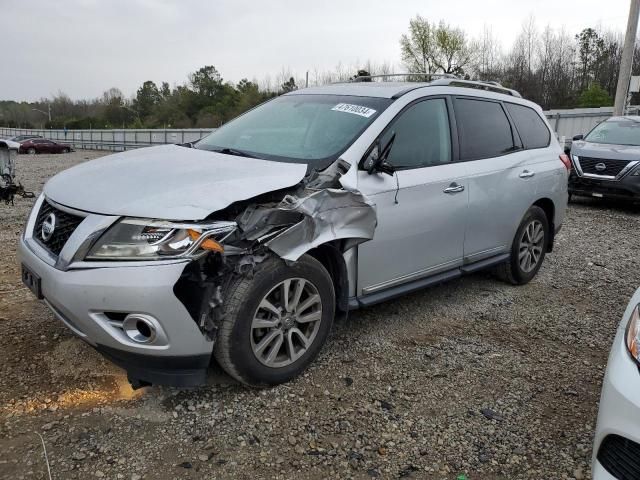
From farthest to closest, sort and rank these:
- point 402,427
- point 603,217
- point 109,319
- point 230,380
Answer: point 603,217, point 230,380, point 402,427, point 109,319

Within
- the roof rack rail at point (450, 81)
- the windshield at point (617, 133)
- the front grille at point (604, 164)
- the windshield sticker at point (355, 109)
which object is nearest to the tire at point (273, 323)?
the windshield sticker at point (355, 109)

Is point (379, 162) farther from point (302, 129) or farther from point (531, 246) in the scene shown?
point (531, 246)

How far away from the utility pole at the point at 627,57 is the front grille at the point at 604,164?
22.0 feet

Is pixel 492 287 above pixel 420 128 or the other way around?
the other way around

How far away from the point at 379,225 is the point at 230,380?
4.24ft

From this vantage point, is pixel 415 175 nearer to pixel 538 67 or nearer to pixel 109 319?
pixel 109 319

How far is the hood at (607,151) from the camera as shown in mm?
9281

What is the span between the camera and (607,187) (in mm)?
9438

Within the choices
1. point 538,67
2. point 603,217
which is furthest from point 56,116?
point 603,217

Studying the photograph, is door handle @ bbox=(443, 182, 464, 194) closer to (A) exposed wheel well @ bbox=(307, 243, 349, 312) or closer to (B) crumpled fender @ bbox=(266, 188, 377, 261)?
(B) crumpled fender @ bbox=(266, 188, 377, 261)

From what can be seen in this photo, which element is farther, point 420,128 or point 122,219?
point 420,128

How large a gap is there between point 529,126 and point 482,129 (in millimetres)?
945

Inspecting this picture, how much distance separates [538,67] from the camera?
46469mm

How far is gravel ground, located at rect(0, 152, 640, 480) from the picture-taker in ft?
7.86
